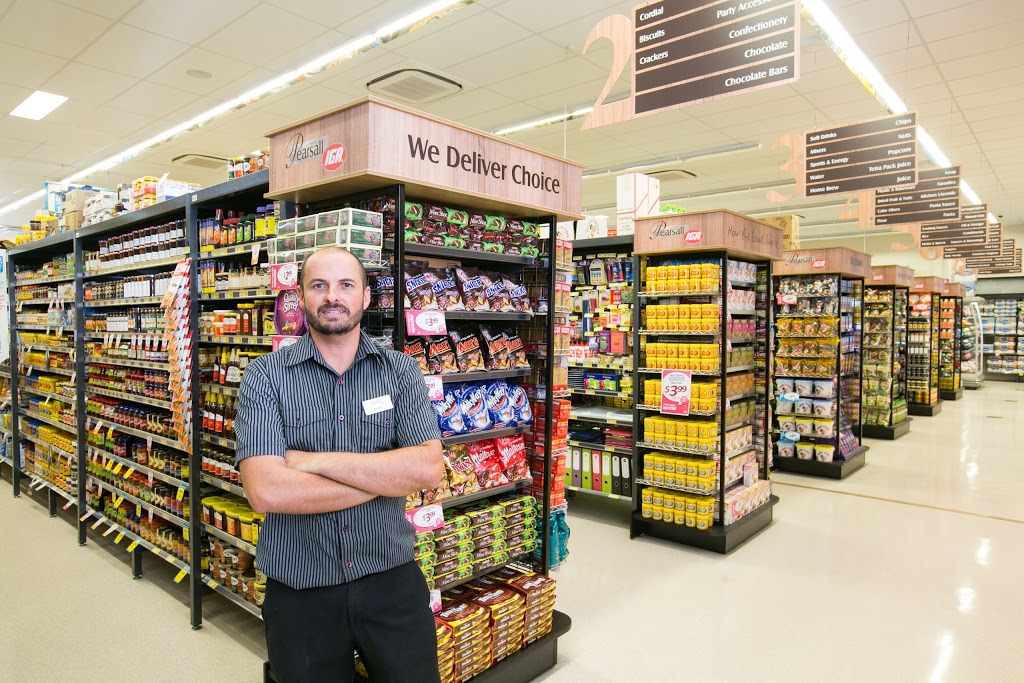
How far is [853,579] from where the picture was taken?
177 inches

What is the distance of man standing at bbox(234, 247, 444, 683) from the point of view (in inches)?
73.8

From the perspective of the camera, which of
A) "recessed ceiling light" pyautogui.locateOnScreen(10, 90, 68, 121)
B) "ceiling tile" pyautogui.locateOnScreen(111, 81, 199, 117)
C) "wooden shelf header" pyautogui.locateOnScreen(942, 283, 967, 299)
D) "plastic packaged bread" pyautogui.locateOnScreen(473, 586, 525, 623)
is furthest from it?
"wooden shelf header" pyautogui.locateOnScreen(942, 283, 967, 299)

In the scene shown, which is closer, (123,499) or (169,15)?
(123,499)

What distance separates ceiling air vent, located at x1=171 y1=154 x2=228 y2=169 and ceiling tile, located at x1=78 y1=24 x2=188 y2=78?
11.9 ft

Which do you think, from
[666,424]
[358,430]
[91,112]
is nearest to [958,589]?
[666,424]

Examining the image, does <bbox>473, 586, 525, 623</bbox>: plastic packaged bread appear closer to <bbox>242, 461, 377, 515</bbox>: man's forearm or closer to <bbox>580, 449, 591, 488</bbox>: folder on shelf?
<bbox>242, 461, 377, 515</bbox>: man's forearm

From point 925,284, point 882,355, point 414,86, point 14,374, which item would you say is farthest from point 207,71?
point 925,284

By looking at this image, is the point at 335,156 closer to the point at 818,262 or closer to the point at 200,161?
the point at 818,262

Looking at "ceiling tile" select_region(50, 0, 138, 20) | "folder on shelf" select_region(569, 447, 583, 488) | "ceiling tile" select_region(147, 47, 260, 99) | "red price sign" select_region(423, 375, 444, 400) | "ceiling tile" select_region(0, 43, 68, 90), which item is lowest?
"folder on shelf" select_region(569, 447, 583, 488)

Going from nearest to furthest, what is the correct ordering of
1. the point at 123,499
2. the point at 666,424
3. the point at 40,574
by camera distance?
the point at 40,574 < the point at 123,499 < the point at 666,424

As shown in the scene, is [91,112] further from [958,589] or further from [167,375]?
[958,589]

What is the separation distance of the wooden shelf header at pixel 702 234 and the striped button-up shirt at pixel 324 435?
3530mm

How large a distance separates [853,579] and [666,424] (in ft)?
5.48

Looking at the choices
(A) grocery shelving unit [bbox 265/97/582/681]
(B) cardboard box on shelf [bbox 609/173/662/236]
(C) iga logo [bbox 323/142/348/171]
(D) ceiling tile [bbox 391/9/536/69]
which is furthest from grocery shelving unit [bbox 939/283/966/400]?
(C) iga logo [bbox 323/142/348/171]
